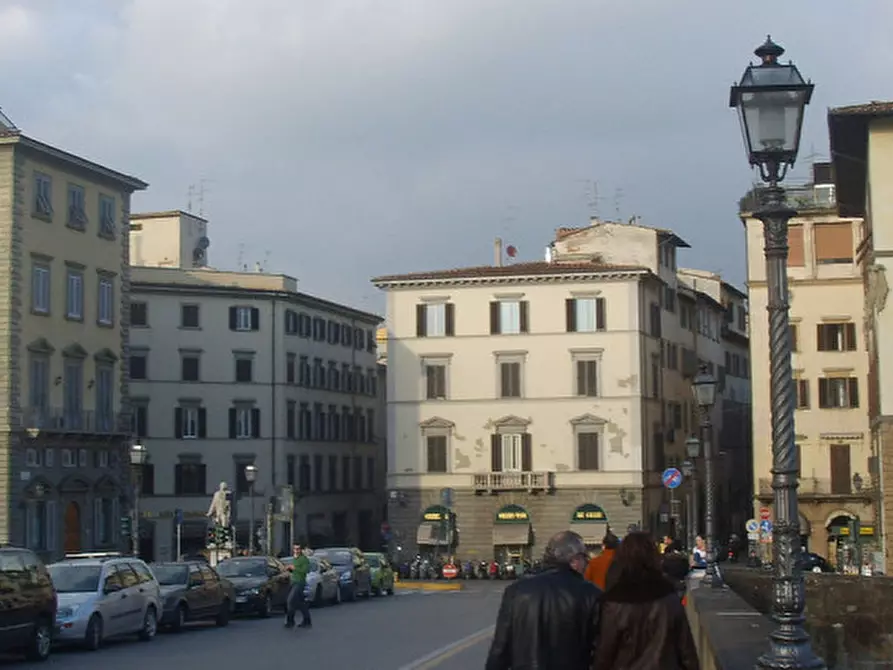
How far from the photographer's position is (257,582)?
38.2 meters

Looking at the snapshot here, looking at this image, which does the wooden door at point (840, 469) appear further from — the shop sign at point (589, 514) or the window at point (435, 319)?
the window at point (435, 319)

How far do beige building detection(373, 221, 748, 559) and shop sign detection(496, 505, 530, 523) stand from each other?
45 mm

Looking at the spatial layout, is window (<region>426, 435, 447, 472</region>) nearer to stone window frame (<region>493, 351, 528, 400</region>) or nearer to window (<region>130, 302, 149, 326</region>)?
stone window frame (<region>493, 351, 528, 400</region>)

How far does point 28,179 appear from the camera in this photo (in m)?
56.3

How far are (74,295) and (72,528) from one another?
8.55 meters

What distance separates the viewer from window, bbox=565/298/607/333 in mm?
71875

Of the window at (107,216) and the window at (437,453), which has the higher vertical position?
the window at (107,216)

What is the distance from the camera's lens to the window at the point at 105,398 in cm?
6075

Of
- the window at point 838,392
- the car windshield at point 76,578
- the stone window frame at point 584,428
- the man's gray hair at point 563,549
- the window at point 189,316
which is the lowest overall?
the car windshield at point 76,578

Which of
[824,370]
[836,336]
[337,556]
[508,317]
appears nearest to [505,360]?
[508,317]

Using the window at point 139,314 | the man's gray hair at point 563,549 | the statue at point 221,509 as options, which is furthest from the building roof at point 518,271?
the man's gray hair at point 563,549

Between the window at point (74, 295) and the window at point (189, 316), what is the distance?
1703 cm

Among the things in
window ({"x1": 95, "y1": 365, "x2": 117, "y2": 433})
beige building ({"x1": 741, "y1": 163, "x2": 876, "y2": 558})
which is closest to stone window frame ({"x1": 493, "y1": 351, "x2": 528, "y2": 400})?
beige building ({"x1": 741, "y1": 163, "x2": 876, "y2": 558})

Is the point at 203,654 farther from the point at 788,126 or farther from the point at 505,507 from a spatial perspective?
the point at 505,507
